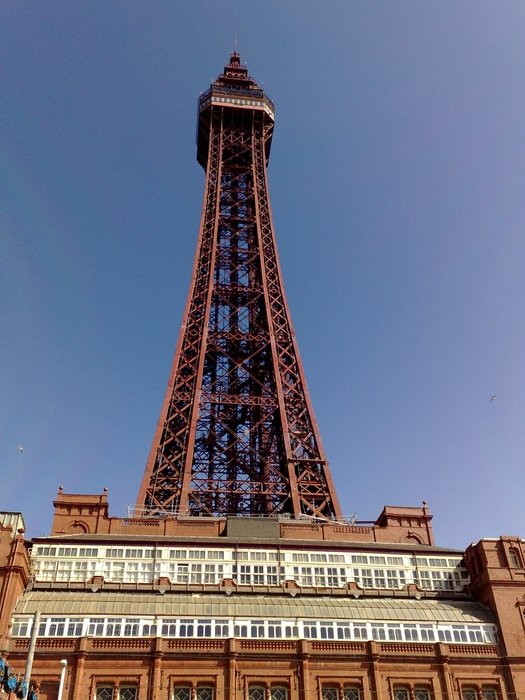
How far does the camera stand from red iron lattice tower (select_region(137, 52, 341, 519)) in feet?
149

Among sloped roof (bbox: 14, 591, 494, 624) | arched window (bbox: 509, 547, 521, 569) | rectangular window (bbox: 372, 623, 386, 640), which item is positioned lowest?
rectangular window (bbox: 372, 623, 386, 640)

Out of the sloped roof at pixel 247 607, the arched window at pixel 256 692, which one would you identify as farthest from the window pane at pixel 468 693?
the arched window at pixel 256 692

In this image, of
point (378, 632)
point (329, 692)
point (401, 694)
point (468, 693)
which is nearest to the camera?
point (329, 692)

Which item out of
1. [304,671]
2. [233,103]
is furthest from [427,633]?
[233,103]

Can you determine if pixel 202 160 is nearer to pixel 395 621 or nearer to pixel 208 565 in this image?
pixel 208 565

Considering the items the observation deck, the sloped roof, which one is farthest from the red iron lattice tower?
the sloped roof

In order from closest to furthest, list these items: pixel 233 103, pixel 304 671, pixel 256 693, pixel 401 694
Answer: pixel 256 693 → pixel 304 671 → pixel 401 694 → pixel 233 103

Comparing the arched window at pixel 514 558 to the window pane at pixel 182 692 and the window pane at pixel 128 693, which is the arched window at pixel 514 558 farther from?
the window pane at pixel 128 693

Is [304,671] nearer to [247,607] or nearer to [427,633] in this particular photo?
[247,607]

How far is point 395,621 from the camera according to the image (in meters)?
30.8

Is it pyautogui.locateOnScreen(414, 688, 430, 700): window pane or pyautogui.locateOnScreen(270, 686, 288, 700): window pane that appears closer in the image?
pyautogui.locateOnScreen(270, 686, 288, 700): window pane

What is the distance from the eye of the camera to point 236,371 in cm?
5344

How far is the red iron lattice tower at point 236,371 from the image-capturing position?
45.4m

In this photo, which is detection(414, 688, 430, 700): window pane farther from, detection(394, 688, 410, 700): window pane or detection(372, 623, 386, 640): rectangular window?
detection(372, 623, 386, 640): rectangular window
